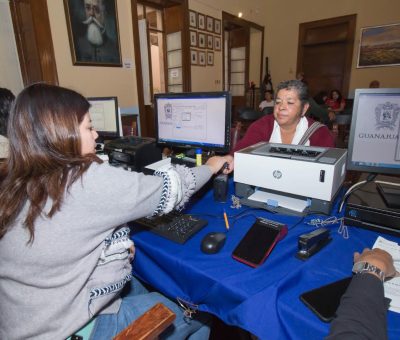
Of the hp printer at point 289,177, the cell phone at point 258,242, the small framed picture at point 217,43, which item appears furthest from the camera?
the small framed picture at point 217,43

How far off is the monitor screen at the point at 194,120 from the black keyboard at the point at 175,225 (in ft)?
1.75

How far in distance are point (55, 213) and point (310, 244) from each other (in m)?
0.72

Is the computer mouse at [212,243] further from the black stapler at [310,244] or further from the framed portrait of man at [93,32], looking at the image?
the framed portrait of man at [93,32]

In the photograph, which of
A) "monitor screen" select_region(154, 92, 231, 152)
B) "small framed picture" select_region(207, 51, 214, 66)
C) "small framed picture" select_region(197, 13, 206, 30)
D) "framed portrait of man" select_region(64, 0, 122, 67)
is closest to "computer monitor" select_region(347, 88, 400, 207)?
"monitor screen" select_region(154, 92, 231, 152)

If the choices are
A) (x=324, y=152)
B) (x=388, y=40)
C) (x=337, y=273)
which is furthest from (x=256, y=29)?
(x=337, y=273)

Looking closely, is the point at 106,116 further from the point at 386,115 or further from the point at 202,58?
the point at 202,58

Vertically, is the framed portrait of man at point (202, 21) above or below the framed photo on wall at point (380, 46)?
above

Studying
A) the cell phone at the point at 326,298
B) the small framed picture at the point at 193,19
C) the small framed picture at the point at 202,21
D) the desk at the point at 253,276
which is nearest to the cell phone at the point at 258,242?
the desk at the point at 253,276

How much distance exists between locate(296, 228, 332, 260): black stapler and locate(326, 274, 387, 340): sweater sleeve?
8.0 inches

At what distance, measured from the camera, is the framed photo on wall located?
539 centimetres

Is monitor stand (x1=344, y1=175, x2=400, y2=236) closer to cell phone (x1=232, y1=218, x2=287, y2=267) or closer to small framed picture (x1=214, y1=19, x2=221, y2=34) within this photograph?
cell phone (x1=232, y1=218, x2=287, y2=267)

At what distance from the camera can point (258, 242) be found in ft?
2.82

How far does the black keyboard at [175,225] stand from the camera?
3.11 ft

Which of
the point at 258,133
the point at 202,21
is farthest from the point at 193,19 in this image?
the point at 258,133
